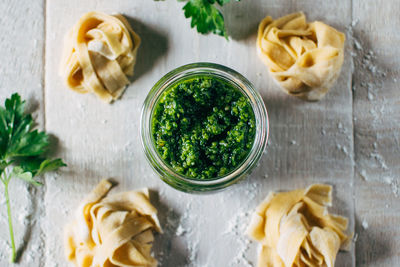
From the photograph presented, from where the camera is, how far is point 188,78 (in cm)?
120

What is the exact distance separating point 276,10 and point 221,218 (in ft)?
2.31

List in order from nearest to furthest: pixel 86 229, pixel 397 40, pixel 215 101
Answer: pixel 215 101 → pixel 86 229 → pixel 397 40

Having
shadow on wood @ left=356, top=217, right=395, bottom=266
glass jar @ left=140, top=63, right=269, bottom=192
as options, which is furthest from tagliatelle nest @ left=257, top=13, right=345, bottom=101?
shadow on wood @ left=356, top=217, right=395, bottom=266

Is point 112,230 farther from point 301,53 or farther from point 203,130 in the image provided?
point 301,53

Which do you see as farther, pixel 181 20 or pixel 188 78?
pixel 181 20

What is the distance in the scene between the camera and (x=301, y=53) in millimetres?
1344

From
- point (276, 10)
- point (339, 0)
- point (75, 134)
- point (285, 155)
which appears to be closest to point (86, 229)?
point (75, 134)

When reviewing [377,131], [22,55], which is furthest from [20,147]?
[377,131]

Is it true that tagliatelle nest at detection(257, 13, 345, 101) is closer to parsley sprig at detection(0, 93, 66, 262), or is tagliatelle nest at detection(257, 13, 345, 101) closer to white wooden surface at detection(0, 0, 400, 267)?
white wooden surface at detection(0, 0, 400, 267)

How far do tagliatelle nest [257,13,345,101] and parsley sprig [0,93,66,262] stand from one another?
750 mm

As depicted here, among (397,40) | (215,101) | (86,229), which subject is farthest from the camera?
(397,40)

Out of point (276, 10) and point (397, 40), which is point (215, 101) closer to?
point (276, 10)

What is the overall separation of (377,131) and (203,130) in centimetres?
65

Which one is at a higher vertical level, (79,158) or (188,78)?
(188,78)
